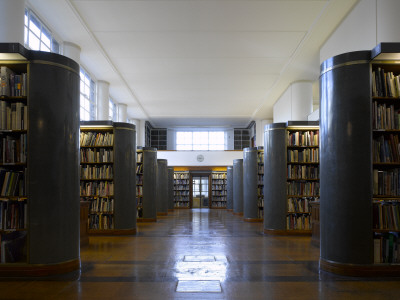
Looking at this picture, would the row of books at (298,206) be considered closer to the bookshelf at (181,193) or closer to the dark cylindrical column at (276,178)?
the dark cylindrical column at (276,178)

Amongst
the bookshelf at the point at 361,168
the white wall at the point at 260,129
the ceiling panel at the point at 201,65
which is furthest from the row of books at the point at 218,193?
the bookshelf at the point at 361,168

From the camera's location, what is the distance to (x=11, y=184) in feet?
16.1

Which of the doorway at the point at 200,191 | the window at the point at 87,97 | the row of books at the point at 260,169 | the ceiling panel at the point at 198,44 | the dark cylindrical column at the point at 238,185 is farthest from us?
the doorway at the point at 200,191

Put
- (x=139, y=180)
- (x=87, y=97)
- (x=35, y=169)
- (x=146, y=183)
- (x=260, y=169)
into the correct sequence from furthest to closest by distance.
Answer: (x=87, y=97), (x=260, y=169), (x=139, y=180), (x=146, y=183), (x=35, y=169)

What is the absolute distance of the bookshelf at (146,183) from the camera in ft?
39.4

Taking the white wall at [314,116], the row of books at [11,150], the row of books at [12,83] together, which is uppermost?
the white wall at [314,116]

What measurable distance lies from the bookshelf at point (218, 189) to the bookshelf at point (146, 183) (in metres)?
11.0

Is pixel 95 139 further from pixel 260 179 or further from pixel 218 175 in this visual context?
pixel 218 175

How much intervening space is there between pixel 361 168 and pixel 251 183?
7613mm

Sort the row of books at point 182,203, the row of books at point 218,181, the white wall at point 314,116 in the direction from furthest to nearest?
the row of books at point 218,181, the row of books at point 182,203, the white wall at point 314,116

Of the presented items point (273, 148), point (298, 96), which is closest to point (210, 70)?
point (298, 96)

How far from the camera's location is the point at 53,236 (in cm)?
490

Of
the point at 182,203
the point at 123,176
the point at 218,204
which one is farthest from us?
the point at 218,204

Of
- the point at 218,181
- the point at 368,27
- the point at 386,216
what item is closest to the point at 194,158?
the point at 218,181
